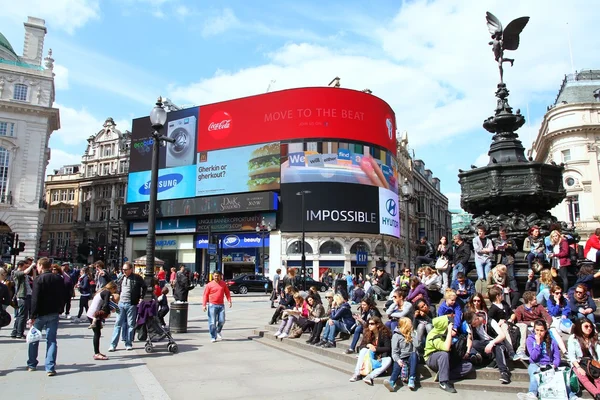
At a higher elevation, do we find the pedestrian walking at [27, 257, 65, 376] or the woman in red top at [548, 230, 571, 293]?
the woman in red top at [548, 230, 571, 293]

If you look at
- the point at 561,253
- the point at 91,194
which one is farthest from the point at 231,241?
the point at 561,253

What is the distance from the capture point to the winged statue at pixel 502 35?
1071 cm

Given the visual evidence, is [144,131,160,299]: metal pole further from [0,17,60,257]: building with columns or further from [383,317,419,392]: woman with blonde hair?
[0,17,60,257]: building with columns

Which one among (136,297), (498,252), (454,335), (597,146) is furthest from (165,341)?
(597,146)

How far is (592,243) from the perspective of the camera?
8.65 meters

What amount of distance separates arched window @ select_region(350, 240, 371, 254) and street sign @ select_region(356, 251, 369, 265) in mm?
357

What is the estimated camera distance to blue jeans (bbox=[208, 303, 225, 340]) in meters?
10.9

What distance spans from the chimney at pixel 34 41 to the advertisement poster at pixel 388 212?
4040cm

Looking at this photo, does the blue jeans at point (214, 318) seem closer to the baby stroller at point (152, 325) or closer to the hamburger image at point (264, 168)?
the baby stroller at point (152, 325)

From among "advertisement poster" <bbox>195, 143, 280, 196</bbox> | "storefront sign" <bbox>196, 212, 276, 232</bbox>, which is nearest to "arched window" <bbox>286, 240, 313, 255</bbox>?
"storefront sign" <bbox>196, 212, 276, 232</bbox>

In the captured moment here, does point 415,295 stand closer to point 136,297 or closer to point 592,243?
point 592,243

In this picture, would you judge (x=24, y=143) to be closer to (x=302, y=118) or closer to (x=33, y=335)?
(x=302, y=118)

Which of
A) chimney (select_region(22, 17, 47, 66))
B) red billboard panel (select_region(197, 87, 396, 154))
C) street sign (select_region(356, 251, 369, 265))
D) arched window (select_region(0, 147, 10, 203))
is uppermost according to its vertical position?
chimney (select_region(22, 17, 47, 66))

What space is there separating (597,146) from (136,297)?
52886mm
